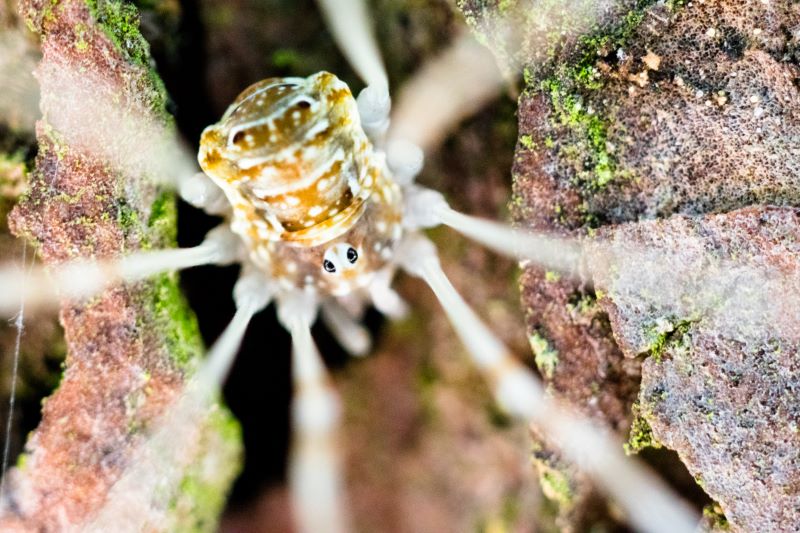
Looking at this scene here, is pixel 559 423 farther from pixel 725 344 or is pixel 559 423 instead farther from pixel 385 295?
pixel 385 295

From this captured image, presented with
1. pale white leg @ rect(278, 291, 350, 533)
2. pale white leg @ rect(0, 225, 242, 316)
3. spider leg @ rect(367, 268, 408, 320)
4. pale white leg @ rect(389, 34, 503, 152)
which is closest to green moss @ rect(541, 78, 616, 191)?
pale white leg @ rect(389, 34, 503, 152)

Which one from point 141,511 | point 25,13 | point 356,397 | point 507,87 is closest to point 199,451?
point 141,511

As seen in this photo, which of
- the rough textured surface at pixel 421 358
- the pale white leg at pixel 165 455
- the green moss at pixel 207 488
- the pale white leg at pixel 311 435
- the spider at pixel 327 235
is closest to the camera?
the spider at pixel 327 235

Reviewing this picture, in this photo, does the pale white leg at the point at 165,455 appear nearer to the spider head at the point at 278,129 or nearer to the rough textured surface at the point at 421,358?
the rough textured surface at the point at 421,358

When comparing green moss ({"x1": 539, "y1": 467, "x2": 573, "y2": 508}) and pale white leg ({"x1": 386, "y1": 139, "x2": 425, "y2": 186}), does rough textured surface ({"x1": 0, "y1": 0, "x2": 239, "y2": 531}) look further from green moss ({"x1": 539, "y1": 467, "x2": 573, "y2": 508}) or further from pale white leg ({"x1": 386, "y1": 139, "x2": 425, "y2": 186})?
green moss ({"x1": 539, "y1": 467, "x2": 573, "y2": 508})

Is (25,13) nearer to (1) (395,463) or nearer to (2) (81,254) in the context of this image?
(2) (81,254)

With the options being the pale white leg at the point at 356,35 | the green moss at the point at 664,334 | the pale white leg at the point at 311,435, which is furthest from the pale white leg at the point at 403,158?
the green moss at the point at 664,334
